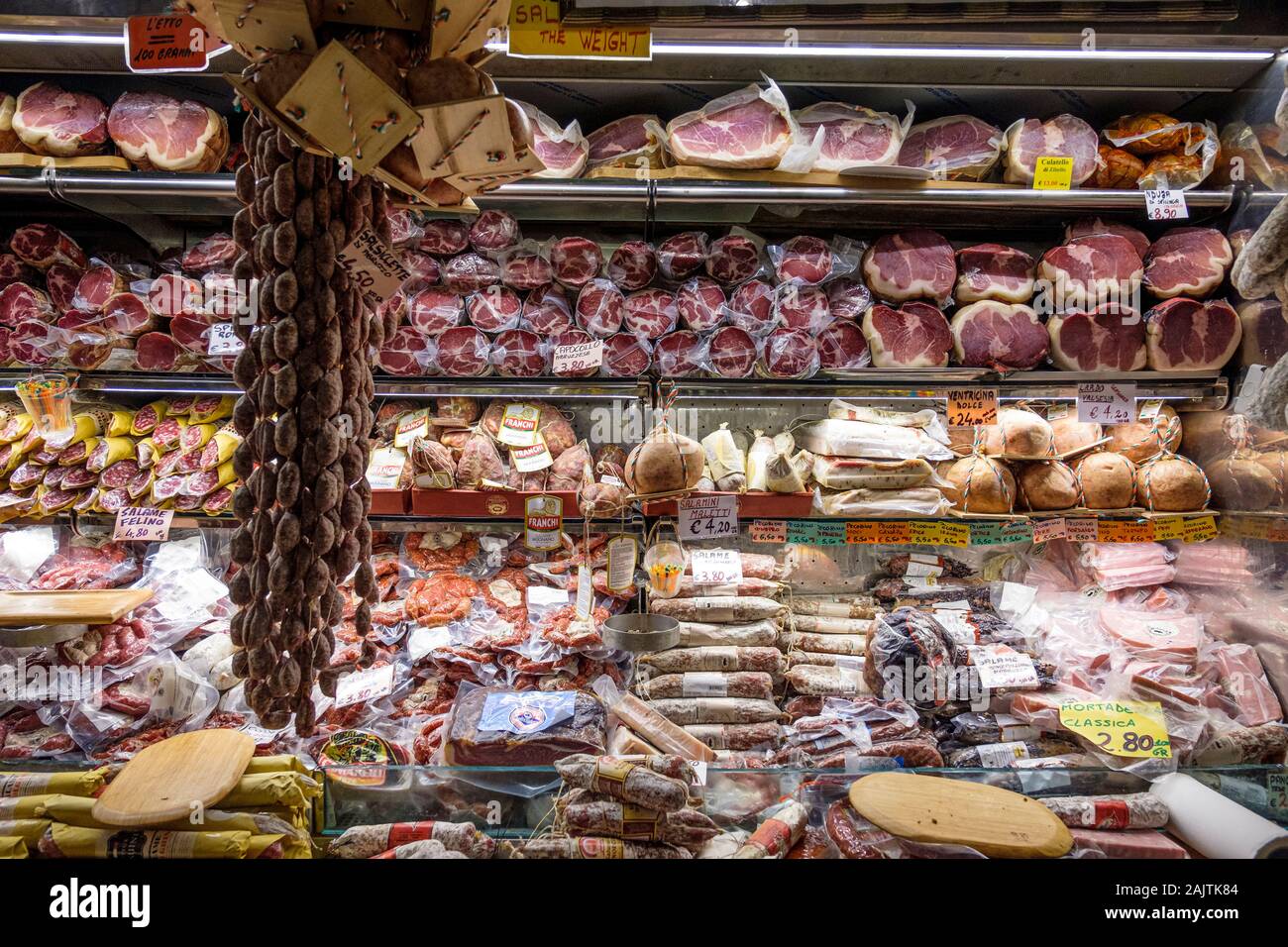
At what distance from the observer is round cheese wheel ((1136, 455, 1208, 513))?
3.42 m

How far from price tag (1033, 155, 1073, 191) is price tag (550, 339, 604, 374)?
223 centimetres

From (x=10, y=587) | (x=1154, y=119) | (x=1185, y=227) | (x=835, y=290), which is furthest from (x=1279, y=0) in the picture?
(x=10, y=587)

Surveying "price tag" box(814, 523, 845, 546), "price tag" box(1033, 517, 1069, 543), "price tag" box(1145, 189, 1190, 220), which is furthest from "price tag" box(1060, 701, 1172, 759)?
"price tag" box(1145, 189, 1190, 220)

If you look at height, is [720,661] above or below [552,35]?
below

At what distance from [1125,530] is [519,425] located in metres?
2.98

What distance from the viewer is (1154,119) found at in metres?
3.51

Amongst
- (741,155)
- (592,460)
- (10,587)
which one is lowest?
(10,587)

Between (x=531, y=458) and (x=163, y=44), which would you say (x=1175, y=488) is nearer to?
(x=531, y=458)

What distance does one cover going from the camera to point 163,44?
226cm

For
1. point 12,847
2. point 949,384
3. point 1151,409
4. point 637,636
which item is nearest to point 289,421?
point 12,847

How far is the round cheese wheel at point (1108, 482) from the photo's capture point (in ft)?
11.2

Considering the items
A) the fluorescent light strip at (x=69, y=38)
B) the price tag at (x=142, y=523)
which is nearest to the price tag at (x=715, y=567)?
the price tag at (x=142, y=523)

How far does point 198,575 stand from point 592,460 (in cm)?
206
